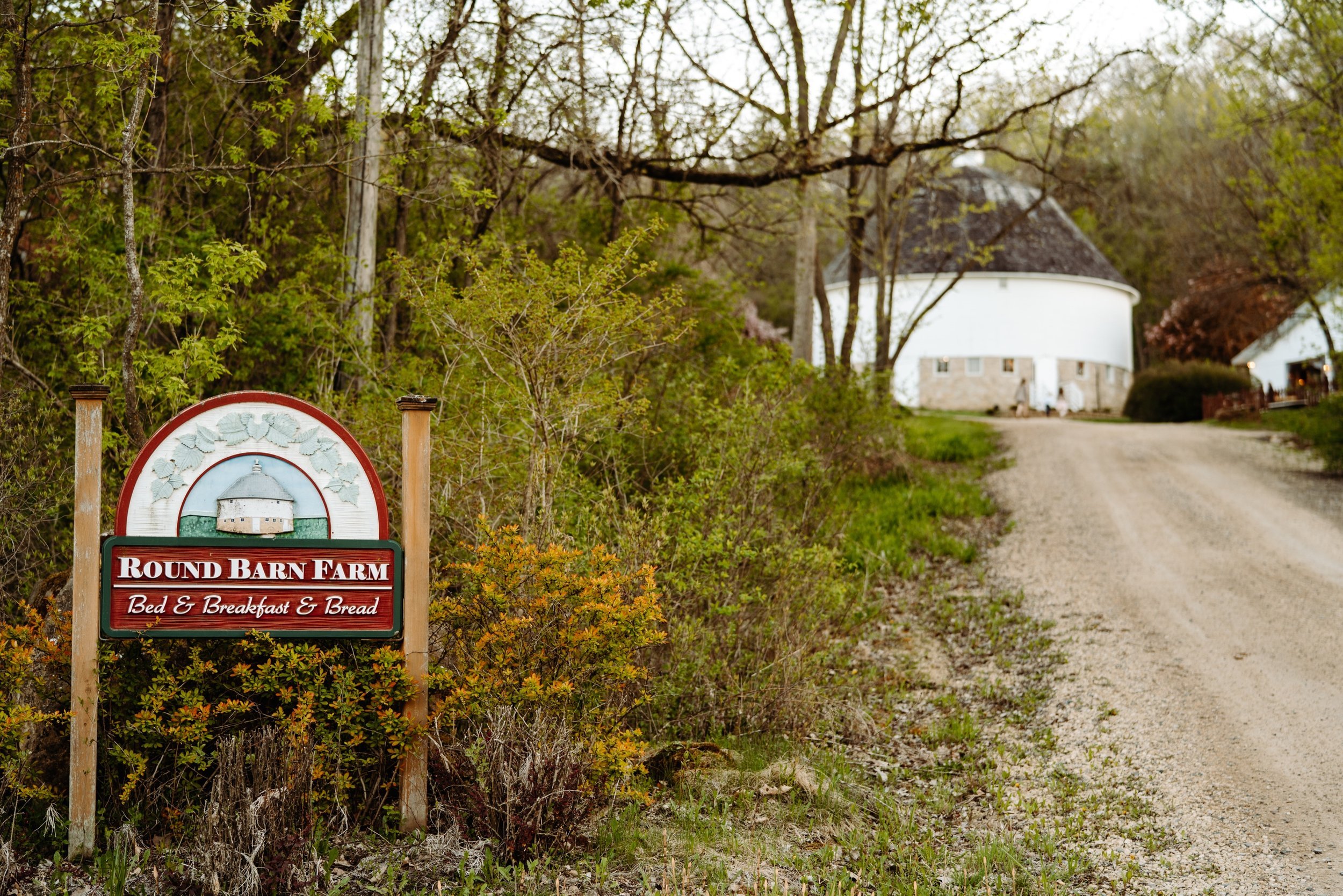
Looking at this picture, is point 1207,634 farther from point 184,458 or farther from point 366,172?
point 184,458

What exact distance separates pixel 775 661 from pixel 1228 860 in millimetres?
2554

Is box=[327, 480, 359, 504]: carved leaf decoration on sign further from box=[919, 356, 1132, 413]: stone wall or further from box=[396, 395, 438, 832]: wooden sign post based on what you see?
box=[919, 356, 1132, 413]: stone wall

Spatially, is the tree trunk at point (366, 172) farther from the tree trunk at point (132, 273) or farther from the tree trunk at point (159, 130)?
the tree trunk at point (132, 273)

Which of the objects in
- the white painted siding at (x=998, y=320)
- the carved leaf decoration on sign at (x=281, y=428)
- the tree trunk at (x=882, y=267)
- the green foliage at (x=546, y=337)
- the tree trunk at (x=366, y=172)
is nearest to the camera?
the carved leaf decoration on sign at (x=281, y=428)

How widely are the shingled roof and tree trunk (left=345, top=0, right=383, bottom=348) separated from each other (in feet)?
78.3

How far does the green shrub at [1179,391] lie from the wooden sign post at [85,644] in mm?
28340

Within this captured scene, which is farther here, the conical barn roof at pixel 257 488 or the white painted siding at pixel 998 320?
the white painted siding at pixel 998 320

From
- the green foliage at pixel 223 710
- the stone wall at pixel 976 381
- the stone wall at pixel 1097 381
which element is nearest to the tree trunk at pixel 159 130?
the green foliage at pixel 223 710

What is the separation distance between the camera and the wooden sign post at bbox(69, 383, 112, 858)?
4.59 m

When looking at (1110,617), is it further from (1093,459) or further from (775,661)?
(1093,459)

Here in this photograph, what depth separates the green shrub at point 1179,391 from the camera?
2934 centimetres

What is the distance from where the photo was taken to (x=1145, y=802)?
6133 millimetres

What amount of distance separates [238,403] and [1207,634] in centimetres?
760


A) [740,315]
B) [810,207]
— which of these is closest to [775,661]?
[740,315]
